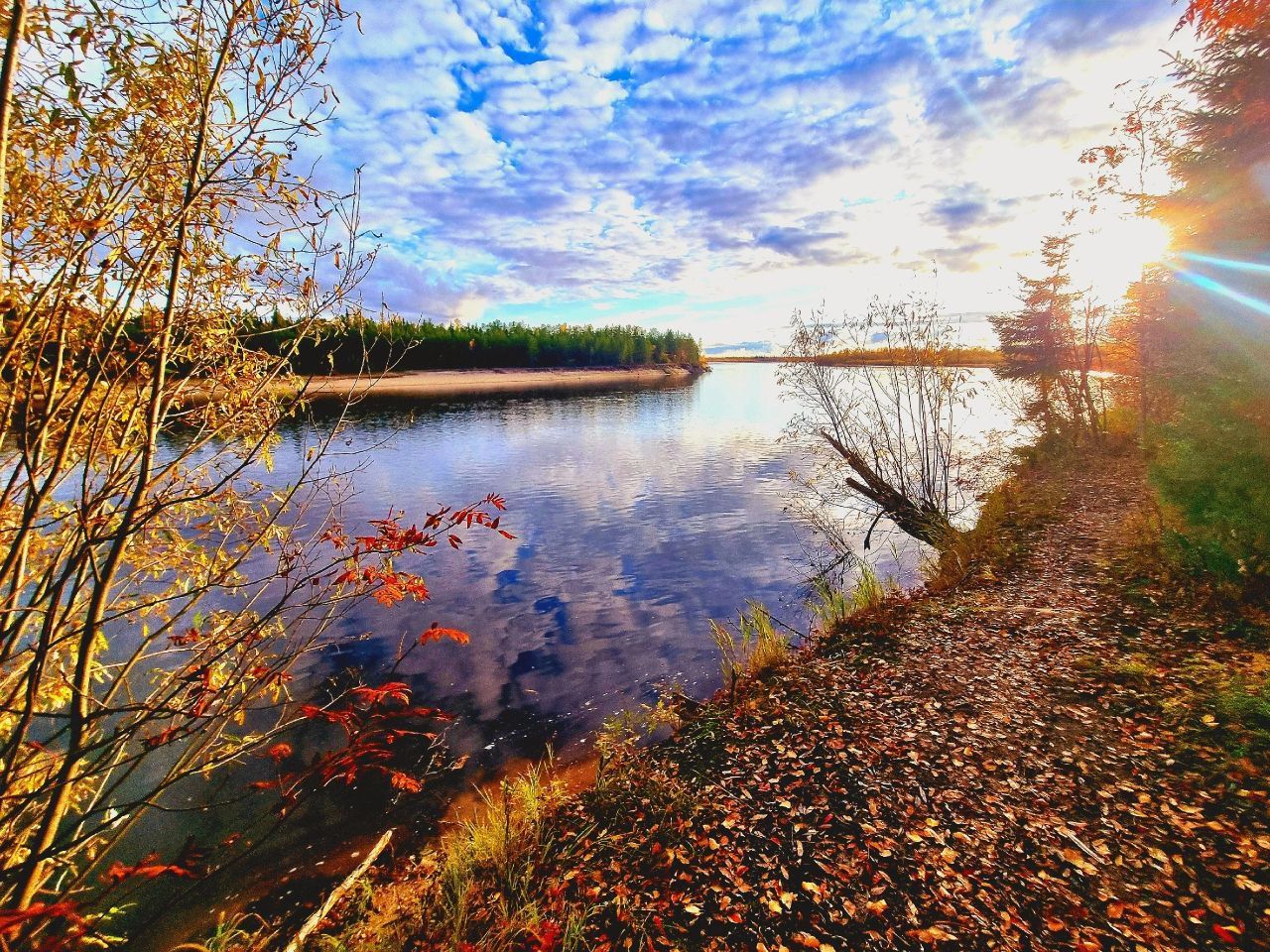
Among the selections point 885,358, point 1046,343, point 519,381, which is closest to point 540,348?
point 519,381

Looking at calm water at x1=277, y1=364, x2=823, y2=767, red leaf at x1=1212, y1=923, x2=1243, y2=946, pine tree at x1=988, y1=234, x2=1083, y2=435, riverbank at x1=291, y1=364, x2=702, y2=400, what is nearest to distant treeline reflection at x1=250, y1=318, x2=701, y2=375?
riverbank at x1=291, y1=364, x2=702, y2=400

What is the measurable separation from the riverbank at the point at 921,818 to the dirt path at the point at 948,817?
21 mm

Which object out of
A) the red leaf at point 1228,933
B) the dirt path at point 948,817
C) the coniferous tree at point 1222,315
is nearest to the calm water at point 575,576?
the dirt path at point 948,817

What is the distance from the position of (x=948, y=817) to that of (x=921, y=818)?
244 mm

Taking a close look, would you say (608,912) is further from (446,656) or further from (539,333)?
(539,333)

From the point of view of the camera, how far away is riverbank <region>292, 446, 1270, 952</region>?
4.08m

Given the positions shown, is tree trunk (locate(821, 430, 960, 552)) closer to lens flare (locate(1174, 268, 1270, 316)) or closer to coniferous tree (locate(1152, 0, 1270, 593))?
coniferous tree (locate(1152, 0, 1270, 593))

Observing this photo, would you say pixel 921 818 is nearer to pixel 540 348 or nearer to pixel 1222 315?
pixel 1222 315

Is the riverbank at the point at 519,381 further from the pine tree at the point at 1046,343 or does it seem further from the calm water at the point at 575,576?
the pine tree at the point at 1046,343

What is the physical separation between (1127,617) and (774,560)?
25.0 feet

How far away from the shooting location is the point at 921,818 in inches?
197

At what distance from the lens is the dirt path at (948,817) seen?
159 inches

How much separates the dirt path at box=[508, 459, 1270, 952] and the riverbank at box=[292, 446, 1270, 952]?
0.02m

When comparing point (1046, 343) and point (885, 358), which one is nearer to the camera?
point (885, 358)
